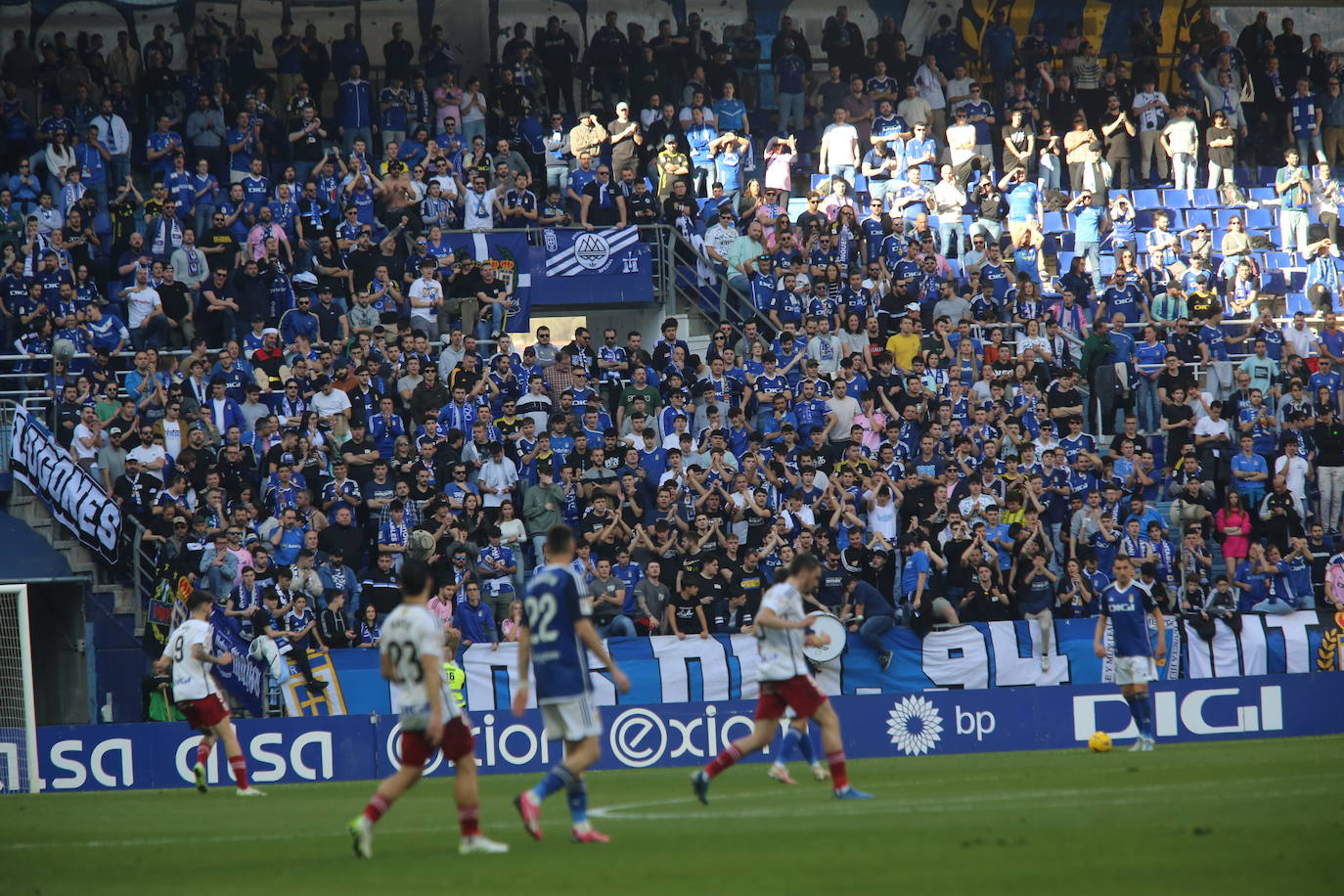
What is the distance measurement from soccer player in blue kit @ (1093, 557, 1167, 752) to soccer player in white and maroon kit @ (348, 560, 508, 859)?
1021 centimetres

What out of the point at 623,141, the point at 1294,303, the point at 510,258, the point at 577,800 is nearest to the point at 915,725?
the point at 577,800

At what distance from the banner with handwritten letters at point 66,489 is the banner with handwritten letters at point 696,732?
12.2 ft

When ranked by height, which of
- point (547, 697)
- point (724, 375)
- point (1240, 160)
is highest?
point (1240, 160)

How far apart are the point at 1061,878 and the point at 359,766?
466 inches

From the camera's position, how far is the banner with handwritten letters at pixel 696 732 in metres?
19.0

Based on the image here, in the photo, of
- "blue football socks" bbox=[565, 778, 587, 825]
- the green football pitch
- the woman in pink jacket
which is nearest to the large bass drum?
the green football pitch

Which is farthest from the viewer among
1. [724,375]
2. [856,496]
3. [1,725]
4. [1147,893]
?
[724,375]

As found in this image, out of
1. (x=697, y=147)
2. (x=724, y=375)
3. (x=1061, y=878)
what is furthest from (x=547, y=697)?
(x=697, y=147)

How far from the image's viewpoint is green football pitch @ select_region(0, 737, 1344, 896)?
8.77 metres

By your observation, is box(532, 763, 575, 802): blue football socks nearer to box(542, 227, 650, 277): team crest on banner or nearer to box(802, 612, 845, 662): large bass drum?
box(802, 612, 845, 662): large bass drum

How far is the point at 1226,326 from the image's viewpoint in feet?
94.7

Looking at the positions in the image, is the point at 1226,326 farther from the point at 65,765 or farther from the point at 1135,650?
the point at 65,765

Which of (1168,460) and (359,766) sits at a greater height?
(1168,460)

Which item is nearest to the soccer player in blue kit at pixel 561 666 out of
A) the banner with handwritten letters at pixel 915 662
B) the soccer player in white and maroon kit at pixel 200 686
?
the soccer player in white and maroon kit at pixel 200 686
